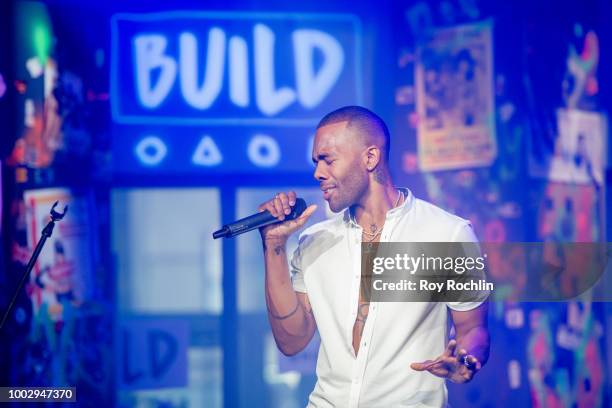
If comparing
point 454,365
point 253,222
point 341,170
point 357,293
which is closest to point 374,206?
point 341,170

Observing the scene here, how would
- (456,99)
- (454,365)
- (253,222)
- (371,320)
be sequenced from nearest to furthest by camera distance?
(454,365), (253,222), (371,320), (456,99)

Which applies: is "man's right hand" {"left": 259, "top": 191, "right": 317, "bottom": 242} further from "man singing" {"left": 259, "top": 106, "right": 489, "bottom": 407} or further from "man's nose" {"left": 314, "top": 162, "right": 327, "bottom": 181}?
"man's nose" {"left": 314, "top": 162, "right": 327, "bottom": 181}

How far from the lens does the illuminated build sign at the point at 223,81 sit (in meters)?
3.49

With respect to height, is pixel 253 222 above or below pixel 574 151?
below

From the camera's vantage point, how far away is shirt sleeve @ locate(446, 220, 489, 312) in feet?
9.60

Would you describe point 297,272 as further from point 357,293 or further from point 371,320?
point 371,320

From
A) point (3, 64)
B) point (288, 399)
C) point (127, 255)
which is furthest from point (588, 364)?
point (3, 64)

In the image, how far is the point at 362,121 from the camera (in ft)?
10.2

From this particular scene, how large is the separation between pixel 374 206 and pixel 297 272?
15.8 inches

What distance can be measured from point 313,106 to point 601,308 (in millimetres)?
1605

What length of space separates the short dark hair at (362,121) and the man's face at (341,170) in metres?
0.08

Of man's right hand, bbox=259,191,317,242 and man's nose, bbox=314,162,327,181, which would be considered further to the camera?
man's nose, bbox=314,162,327,181

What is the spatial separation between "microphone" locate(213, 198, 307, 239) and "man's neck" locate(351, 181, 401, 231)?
1.01 ft

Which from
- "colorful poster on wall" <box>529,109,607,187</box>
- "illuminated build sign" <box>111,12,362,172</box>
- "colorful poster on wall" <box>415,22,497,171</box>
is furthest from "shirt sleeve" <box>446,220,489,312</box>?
"illuminated build sign" <box>111,12,362,172</box>
